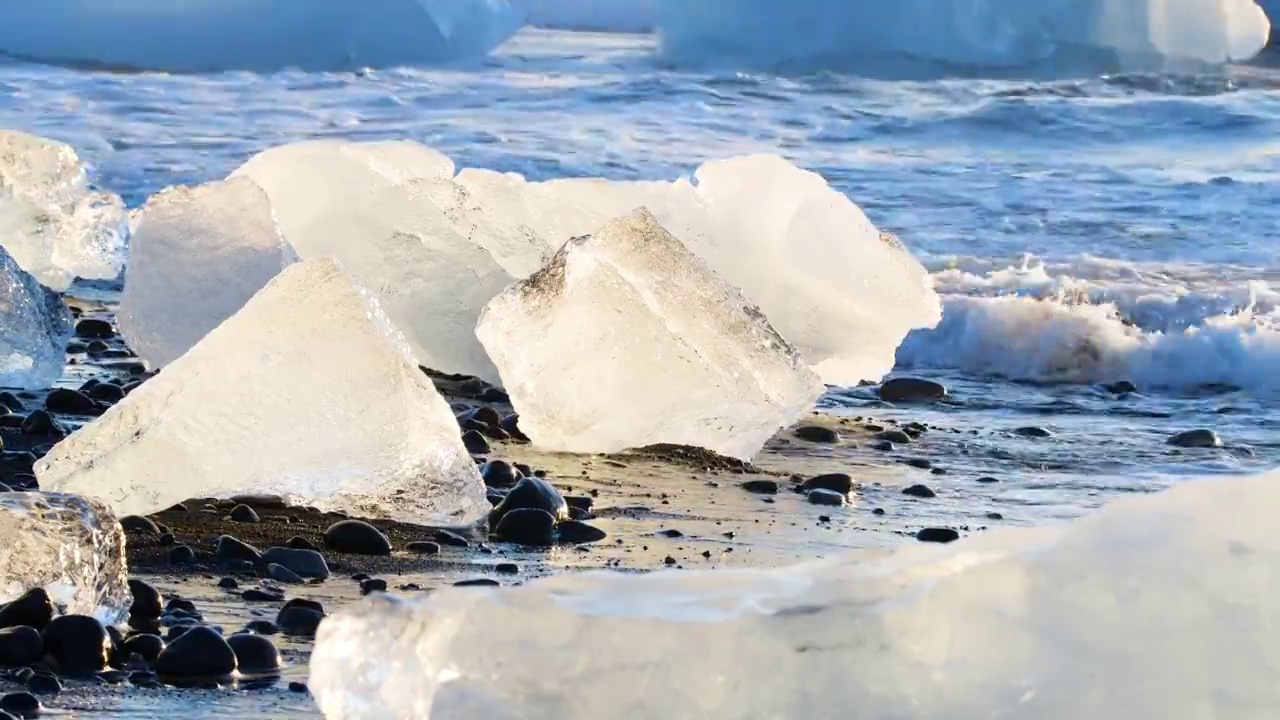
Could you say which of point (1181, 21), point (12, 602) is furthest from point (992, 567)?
point (1181, 21)

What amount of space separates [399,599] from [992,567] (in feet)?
1.91

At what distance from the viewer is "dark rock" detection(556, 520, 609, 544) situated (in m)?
3.85

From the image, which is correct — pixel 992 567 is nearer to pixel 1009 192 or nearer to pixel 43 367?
pixel 43 367

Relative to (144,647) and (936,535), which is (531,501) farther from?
(144,647)

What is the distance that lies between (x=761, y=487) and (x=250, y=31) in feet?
60.3

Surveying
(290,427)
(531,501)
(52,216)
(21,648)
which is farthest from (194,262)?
(21,648)

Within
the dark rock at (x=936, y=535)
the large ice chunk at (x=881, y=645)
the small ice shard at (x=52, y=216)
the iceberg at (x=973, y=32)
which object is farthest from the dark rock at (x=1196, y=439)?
the iceberg at (x=973, y=32)

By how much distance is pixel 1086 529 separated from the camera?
1773 millimetres

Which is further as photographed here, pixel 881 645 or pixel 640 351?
pixel 640 351

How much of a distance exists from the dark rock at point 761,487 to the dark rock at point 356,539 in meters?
1.15

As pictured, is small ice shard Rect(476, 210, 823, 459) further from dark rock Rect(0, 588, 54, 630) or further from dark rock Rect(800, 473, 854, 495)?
dark rock Rect(0, 588, 54, 630)

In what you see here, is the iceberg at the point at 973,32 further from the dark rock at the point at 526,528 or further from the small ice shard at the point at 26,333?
the dark rock at the point at 526,528

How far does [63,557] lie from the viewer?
2.87m

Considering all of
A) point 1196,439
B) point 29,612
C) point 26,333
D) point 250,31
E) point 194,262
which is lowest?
point 1196,439
